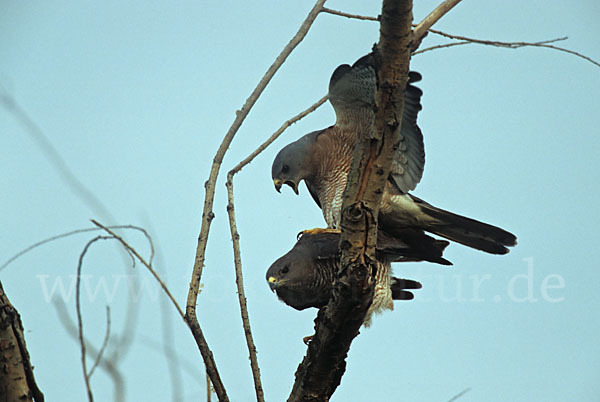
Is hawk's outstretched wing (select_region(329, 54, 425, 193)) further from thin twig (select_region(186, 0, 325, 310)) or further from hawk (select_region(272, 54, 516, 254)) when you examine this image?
thin twig (select_region(186, 0, 325, 310))

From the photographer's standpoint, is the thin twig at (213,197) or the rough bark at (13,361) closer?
the rough bark at (13,361)

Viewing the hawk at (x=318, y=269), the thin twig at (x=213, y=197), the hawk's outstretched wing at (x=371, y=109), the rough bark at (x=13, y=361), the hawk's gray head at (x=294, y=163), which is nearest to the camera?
the rough bark at (x=13, y=361)

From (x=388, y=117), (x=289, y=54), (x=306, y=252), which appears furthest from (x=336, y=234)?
(x=388, y=117)

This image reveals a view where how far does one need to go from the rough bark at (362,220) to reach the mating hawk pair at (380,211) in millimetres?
1262

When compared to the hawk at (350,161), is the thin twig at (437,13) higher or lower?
lower

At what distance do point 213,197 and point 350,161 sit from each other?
76.2 inches

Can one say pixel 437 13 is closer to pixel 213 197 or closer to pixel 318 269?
pixel 213 197

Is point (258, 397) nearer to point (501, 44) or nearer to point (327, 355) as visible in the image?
point (327, 355)

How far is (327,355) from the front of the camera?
264 centimetres

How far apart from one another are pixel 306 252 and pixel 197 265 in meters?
1.39

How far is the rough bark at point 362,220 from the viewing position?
2080 millimetres

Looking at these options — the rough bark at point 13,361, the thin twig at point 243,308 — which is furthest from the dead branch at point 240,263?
the rough bark at point 13,361

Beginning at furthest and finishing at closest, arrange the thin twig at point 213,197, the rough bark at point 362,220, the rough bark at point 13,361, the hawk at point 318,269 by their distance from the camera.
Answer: the hawk at point 318,269 → the thin twig at point 213,197 → the rough bark at point 13,361 → the rough bark at point 362,220

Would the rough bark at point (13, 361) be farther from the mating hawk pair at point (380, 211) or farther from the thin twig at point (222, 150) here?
the mating hawk pair at point (380, 211)
